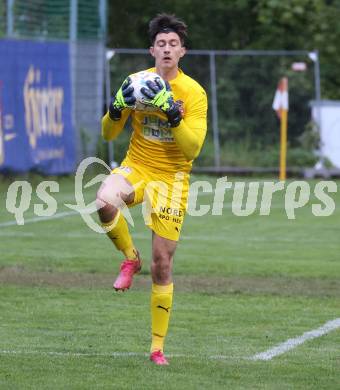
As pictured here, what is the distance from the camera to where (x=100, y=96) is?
83.7ft

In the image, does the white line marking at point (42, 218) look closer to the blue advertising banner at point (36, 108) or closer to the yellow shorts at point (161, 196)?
the blue advertising banner at point (36, 108)

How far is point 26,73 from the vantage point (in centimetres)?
2180

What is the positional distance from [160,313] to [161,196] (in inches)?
28.6

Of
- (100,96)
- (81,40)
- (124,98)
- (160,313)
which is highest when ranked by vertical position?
(124,98)

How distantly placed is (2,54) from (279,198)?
17.9 ft

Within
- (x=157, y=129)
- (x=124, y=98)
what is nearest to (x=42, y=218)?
(x=157, y=129)

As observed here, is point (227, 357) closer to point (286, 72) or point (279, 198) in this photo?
point (279, 198)

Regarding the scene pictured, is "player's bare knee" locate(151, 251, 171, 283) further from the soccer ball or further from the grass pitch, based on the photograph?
the soccer ball

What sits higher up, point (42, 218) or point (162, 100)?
point (162, 100)

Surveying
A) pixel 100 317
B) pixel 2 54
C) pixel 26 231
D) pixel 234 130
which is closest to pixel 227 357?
A: pixel 100 317

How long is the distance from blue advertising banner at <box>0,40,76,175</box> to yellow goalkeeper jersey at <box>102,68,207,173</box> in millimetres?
12664

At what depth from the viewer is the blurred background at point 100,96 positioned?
71.0ft

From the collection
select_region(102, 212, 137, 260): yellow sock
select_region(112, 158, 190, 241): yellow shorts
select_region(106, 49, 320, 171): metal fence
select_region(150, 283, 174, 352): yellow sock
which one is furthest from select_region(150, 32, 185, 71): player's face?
select_region(106, 49, 320, 171): metal fence

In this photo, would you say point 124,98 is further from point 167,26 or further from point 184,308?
point 184,308
